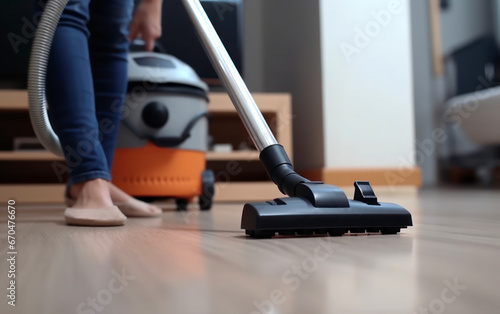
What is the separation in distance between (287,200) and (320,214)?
0.15 ft

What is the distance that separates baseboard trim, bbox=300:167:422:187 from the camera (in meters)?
2.54

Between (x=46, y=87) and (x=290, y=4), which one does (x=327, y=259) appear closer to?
(x=46, y=87)

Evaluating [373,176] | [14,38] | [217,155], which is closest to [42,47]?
[217,155]

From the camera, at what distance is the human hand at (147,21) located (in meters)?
1.34

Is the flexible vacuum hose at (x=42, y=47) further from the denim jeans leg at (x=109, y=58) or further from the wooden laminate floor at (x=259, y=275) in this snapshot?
the wooden laminate floor at (x=259, y=275)

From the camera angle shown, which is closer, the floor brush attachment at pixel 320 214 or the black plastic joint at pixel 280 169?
the floor brush attachment at pixel 320 214

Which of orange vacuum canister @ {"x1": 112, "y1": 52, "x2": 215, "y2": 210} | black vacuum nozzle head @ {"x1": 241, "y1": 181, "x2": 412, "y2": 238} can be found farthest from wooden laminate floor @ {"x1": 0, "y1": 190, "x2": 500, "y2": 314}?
orange vacuum canister @ {"x1": 112, "y1": 52, "x2": 215, "y2": 210}

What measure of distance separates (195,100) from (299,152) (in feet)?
4.86

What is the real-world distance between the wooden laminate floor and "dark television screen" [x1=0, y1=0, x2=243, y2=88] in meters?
2.00

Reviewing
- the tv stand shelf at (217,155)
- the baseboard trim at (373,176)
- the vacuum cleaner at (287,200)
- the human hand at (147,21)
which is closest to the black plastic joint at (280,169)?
the vacuum cleaner at (287,200)

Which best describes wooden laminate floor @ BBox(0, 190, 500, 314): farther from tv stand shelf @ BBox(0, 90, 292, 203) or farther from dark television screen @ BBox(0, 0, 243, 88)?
dark television screen @ BBox(0, 0, 243, 88)

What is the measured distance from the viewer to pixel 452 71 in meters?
3.81

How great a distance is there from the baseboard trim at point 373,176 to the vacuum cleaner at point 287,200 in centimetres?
→ 172

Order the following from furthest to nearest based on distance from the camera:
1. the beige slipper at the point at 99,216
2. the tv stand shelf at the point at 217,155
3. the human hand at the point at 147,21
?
1. the tv stand shelf at the point at 217,155
2. the human hand at the point at 147,21
3. the beige slipper at the point at 99,216
